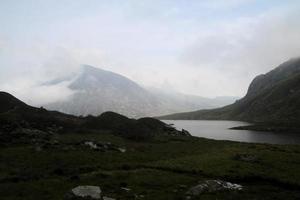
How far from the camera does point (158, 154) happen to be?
60.1m

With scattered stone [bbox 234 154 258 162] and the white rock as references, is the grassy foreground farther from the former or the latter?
A: the white rock

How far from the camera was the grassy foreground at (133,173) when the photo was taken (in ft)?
103

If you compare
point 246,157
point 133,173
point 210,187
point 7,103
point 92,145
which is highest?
point 7,103

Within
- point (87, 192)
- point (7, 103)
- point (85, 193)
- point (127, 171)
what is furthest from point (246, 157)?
point (7, 103)

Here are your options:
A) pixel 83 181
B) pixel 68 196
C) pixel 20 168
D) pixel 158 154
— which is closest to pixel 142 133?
pixel 158 154

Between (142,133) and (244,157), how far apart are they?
3968 centimetres

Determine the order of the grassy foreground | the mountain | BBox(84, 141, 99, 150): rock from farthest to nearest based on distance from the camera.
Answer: the mountain
BBox(84, 141, 99, 150): rock
the grassy foreground

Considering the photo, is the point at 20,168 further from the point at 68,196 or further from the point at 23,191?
the point at 68,196

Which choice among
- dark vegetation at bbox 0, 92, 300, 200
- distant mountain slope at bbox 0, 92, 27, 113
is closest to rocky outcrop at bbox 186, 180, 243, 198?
dark vegetation at bbox 0, 92, 300, 200

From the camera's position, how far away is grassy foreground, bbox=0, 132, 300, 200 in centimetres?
3151

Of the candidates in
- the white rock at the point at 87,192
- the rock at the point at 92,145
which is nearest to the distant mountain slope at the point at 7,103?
the rock at the point at 92,145

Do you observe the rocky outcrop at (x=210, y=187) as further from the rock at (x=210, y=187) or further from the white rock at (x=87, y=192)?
the white rock at (x=87, y=192)

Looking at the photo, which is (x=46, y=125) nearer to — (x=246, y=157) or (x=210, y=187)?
(x=246, y=157)

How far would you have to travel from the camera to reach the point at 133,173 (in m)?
39.3
